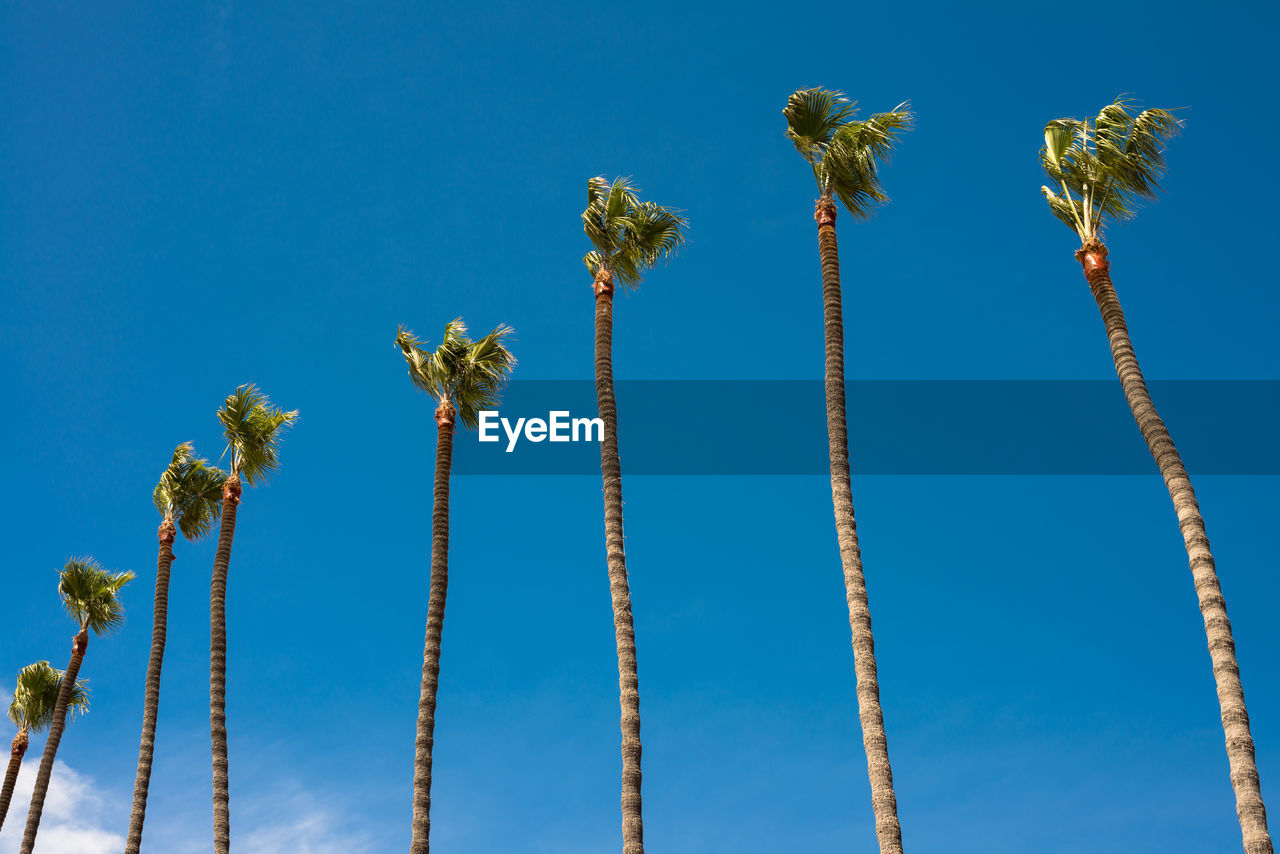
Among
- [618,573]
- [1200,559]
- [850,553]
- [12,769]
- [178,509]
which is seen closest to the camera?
[1200,559]

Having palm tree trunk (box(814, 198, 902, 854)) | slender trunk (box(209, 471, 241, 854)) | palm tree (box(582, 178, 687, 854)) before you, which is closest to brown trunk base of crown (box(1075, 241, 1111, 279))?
palm tree trunk (box(814, 198, 902, 854))

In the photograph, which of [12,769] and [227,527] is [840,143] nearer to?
[227,527]

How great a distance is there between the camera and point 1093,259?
23812 millimetres

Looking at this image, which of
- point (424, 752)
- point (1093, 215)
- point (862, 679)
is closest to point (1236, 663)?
point (862, 679)

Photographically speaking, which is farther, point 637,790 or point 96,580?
point 96,580

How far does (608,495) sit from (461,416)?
27.6ft

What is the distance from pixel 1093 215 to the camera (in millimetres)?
24422

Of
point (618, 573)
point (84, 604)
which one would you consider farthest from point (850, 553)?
point (84, 604)

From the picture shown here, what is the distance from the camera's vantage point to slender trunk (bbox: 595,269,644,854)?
2194 cm

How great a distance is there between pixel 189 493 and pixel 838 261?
2508 centimetres

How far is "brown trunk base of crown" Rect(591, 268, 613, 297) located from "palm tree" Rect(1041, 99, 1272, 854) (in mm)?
11214

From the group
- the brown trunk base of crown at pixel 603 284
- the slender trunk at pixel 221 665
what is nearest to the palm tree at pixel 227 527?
the slender trunk at pixel 221 665

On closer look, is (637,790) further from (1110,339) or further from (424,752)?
(1110,339)

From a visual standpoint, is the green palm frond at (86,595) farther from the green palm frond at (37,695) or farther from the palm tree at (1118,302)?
the palm tree at (1118,302)
